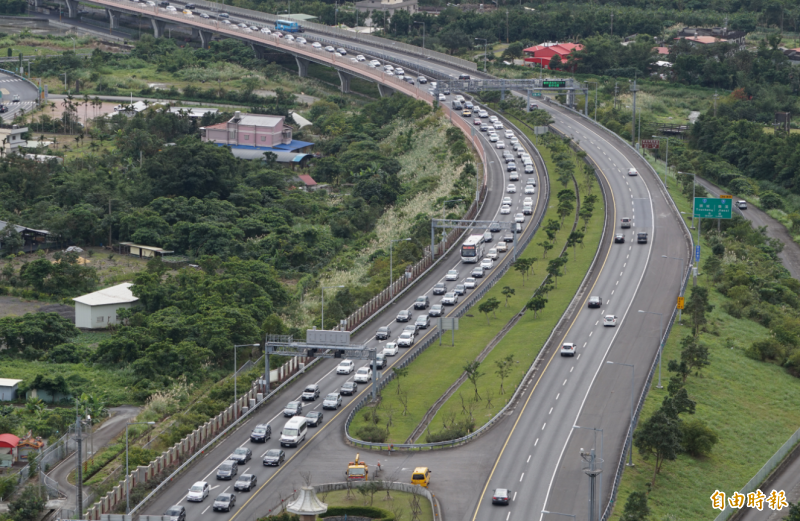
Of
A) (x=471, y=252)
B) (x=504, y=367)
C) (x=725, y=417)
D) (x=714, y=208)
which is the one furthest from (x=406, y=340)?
(x=714, y=208)

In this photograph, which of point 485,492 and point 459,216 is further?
point 459,216

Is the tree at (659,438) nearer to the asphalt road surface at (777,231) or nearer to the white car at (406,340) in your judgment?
the white car at (406,340)

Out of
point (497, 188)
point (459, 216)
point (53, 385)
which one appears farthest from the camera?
point (497, 188)

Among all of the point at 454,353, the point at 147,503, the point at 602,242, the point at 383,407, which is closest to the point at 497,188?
the point at 602,242

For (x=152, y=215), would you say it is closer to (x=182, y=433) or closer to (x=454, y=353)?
(x=454, y=353)

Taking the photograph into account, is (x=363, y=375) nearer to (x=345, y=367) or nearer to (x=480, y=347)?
(x=345, y=367)

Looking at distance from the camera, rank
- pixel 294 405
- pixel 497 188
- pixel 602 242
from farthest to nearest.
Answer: pixel 497 188, pixel 602 242, pixel 294 405

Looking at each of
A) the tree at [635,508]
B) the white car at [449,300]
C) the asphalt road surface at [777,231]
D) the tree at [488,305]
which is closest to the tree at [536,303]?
the tree at [488,305]
